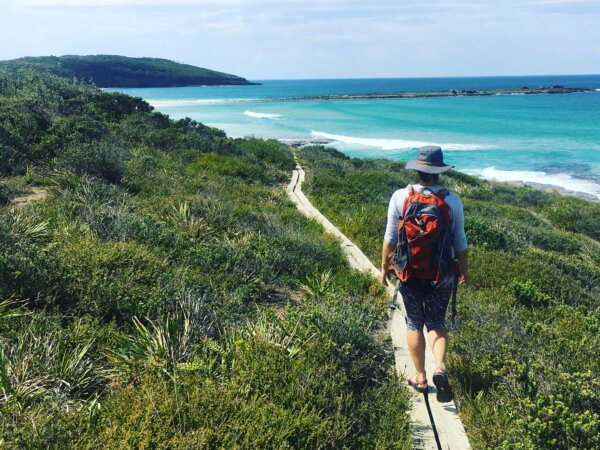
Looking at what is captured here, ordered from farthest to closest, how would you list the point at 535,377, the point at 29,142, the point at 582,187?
1. the point at 582,187
2. the point at 29,142
3. the point at 535,377

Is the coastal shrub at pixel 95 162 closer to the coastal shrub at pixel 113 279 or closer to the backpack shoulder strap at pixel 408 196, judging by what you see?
the coastal shrub at pixel 113 279

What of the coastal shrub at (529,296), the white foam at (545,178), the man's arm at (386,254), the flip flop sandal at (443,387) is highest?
the man's arm at (386,254)

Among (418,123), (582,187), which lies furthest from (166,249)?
(418,123)

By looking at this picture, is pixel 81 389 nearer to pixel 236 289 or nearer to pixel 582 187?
pixel 236 289

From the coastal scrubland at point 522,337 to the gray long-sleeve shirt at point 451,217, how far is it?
1248mm

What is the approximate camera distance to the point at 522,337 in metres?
5.26

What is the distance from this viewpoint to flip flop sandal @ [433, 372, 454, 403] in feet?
13.4

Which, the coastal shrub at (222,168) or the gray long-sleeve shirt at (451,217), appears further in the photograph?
the coastal shrub at (222,168)

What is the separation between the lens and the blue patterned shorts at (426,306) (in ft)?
14.1

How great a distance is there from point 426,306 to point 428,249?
658 mm

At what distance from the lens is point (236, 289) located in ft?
20.6

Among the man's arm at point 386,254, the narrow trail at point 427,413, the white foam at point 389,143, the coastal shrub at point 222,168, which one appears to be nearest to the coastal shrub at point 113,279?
the man's arm at point 386,254

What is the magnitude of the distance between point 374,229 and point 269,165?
37.6 ft

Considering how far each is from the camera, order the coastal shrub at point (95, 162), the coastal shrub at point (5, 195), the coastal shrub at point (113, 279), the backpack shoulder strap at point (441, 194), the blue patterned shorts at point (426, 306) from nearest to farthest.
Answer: the backpack shoulder strap at point (441, 194)
the blue patterned shorts at point (426, 306)
the coastal shrub at point (113, 279)
the coastal shrub at point (5, 195)
the coastal shrub at point (95, 162)
